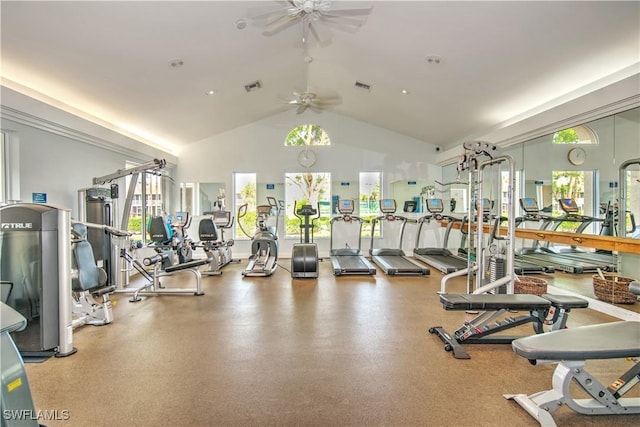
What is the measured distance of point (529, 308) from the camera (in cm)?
278

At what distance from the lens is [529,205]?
227 inches

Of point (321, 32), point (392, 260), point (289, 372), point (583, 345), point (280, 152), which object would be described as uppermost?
point (321, 32)

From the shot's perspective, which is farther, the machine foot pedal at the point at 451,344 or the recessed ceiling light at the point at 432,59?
the recessed ceiling light at the point at 432,59

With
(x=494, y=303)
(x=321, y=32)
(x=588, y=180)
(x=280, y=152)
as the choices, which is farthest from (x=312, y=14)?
(x=588, y=180)

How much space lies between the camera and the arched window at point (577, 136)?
15.9 feet

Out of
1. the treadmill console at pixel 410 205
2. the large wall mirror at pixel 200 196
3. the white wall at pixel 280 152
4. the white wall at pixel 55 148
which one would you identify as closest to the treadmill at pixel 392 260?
the treadmill console at pixel 410 205

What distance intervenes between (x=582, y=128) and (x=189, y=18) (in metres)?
5.62

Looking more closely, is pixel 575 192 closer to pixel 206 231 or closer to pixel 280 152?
pixel 280 152

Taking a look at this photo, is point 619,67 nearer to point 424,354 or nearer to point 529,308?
point 529,308

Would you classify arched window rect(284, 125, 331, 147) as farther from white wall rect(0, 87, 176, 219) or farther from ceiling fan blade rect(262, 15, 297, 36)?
ceiling fan blade rect(262, 15, 297, 36)

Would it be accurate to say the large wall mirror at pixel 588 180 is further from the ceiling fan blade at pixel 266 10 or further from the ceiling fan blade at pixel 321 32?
the ceiling fan blade at pixel 266 10

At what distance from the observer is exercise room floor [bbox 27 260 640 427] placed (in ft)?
6.72

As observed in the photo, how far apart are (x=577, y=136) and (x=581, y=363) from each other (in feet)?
15.6

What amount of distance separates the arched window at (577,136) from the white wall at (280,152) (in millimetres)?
3569
